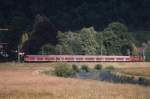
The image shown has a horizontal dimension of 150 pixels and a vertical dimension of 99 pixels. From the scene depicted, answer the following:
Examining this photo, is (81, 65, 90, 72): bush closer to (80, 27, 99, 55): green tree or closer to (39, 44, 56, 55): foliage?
(80, 27, 99, 55): green tree

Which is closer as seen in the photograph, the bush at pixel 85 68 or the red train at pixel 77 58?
the bush at pixel 85 68

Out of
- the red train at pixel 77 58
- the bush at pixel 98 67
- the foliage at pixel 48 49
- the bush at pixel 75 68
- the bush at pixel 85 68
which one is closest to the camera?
the bush at pixel 75 68

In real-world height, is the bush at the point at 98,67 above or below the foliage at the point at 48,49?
below

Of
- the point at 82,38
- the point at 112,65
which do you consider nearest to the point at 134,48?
the point at 82,38

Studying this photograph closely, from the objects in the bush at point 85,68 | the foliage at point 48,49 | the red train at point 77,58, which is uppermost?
the foliage at point 48,49

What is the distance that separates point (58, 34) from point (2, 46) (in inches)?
802

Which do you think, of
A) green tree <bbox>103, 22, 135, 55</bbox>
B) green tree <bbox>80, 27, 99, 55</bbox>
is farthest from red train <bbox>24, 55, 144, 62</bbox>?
green tree <bbox>103, 22, 135, 55</bbox>

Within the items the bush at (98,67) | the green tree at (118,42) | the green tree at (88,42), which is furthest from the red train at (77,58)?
the bush at (98,67)

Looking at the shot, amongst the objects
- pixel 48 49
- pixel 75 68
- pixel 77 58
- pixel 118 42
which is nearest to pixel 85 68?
pixel 75 68

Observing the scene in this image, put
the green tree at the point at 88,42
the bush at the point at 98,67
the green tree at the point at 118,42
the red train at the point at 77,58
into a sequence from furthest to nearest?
the green tree at the point at 118,42, the green tree at the point at 88,42, the red train at the point at 77,58, the bush at the point at 98,67

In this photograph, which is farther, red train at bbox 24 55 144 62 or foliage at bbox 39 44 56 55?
foliage at bbox 39 44 56 55

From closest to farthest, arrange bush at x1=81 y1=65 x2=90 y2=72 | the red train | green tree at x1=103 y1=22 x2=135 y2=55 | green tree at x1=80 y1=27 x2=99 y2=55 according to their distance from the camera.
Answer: bush at x1=81 y1=65 x2=90 y2=72 → the red train → green tree at x1=80 y1=27 x2=99 y2=55 → green tree at x1=103 y1=22 x2=135 y2=55

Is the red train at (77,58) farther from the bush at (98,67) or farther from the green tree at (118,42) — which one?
the bush at (98,67)

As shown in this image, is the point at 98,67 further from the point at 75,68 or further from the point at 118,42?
the point at 118,42
